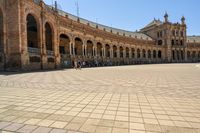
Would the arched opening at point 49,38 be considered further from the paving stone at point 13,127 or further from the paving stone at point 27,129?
the paving stone at point 27,129

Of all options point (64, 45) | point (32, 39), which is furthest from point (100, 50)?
point (32, 39)

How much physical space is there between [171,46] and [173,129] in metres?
86.9

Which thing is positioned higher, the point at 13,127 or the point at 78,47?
the point at 78,47

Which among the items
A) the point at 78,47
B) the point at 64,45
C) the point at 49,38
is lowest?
the point at 78,47

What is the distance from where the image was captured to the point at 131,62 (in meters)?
63.4

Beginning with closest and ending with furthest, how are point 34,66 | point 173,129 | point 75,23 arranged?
point 173,129 → point 34,66 → point 75,23

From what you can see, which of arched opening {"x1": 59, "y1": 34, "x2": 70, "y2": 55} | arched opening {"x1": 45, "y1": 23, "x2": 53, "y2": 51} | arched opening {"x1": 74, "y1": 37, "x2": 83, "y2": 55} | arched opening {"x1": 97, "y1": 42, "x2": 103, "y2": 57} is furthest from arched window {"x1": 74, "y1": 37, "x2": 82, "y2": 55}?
arched opening {"x1": 45, "y1": 23, "x2": 53, "y2": 51}

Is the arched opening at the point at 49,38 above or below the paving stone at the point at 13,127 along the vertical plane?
above

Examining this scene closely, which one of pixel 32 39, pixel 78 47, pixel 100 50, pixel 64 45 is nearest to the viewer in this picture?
pixel 32 39

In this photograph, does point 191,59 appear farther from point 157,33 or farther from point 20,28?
point 20,28

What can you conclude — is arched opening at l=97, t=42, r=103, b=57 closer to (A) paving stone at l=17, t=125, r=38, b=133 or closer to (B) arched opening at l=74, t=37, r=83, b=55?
(B) arched opening at l=74, t=37, r=83, b=55

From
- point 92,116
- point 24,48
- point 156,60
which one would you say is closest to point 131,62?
point 156,60

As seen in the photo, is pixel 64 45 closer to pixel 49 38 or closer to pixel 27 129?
pixel 49 38

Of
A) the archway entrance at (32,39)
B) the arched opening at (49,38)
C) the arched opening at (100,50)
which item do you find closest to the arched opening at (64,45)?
the archway entrance at (32,39)
